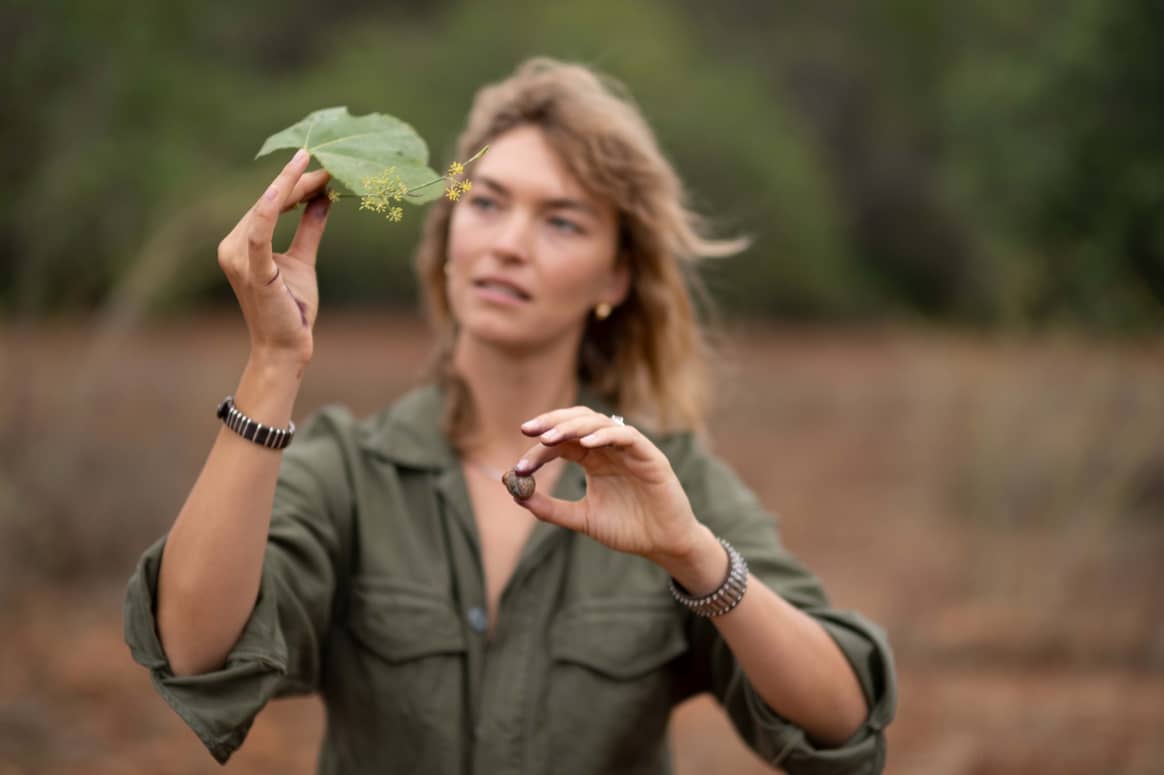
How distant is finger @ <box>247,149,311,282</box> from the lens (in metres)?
1.67

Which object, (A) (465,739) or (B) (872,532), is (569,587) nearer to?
(A) (465,739)

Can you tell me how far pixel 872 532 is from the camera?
845 centimetres

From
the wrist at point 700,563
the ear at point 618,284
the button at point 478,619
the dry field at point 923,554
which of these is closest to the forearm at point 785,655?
the wrist at point 700,563

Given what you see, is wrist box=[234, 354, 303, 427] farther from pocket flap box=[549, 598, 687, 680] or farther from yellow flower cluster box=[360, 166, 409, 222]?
pocket flap box=[549, 598, 687, 680]

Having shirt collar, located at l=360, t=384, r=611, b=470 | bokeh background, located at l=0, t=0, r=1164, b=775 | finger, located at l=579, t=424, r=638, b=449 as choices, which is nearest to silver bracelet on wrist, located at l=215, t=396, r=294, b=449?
finger, located at l=579, t=424, r=638, b=449

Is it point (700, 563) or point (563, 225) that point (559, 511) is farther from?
point (563, 225)

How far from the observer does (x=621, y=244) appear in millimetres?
2631

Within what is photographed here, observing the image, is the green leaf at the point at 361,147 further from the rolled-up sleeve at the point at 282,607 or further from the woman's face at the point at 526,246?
the rolled-up sleeve at the point at 282,607

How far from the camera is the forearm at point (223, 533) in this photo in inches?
70.6

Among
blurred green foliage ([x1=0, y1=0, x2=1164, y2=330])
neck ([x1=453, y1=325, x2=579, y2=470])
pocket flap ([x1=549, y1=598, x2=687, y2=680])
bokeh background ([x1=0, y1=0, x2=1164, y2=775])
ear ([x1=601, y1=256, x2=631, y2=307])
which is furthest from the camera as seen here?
blurred green foliage ([x1=0, y1=0, x2=1164, y2=330])

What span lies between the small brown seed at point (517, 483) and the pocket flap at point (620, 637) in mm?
559

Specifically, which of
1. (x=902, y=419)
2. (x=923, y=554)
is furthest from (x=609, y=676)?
(x=902, y=419)

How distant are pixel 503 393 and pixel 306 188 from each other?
796mm

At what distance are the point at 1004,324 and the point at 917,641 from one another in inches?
76.2
